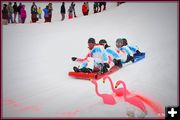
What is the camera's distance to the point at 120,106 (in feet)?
16.5

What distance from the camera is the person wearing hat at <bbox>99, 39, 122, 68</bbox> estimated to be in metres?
5.46

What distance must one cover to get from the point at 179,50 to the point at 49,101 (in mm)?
1891

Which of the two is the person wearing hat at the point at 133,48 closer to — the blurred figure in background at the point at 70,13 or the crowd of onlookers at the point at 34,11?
the crowd of onlookers at the point at 34,11

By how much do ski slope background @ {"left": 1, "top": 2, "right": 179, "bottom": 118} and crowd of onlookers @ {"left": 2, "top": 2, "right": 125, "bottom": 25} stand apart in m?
0.07

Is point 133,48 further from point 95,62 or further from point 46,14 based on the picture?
point 46,14

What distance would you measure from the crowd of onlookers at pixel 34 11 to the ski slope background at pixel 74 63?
73mm

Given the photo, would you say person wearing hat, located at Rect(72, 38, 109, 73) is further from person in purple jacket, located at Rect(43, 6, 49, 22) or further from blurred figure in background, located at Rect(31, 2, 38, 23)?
blurred figure in background, located at Rect(31, 2, 38, 23)

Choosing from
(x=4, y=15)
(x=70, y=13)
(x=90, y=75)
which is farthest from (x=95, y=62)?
(x=4, y=15)

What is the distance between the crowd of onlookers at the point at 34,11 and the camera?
563 cm

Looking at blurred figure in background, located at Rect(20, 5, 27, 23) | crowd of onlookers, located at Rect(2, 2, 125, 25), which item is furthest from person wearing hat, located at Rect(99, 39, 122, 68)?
blurred figure in background, located at Rect(20, 5, 27, 23)

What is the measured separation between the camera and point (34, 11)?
574 cm

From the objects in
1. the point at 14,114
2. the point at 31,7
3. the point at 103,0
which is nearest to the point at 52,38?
the point at 31,7

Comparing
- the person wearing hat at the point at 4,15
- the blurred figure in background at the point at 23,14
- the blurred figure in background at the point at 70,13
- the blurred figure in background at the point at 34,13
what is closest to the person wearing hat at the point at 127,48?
the blurred figure in background at the point at 70,13

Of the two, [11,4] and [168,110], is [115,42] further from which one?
[168,110]
